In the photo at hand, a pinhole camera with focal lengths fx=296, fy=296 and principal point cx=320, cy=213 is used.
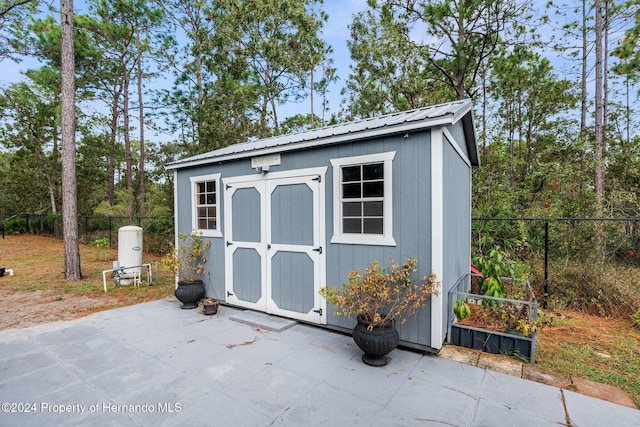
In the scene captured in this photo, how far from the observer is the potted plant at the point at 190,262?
4781 mm

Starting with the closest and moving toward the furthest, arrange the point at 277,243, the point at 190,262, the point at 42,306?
the point at 277,243, the point at 42,306, the point at 190,262

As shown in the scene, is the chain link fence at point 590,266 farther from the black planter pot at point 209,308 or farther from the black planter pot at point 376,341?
the black planter pot at point 209,308

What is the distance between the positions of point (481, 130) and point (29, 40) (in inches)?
657

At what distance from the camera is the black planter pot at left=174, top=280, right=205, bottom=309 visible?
4.64 m

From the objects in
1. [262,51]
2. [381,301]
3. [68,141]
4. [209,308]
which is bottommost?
[209,308]

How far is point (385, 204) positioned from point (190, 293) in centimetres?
338

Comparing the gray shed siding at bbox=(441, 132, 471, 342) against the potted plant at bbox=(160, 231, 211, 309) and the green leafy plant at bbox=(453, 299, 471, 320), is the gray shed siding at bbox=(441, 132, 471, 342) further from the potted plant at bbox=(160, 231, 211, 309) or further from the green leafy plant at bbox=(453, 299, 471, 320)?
the potted plant at bbox=(160, 231, 211, 309)

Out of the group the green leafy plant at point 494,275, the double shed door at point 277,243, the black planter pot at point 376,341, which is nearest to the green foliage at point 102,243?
the double shed door at point 277,243

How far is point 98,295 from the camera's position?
5.61 metres

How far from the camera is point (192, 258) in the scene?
5121mm

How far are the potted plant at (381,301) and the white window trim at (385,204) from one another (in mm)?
285

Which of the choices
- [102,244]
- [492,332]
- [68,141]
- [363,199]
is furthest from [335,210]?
[102,244]

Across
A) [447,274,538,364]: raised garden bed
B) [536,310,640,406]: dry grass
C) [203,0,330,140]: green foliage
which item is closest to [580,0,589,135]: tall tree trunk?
[536,310,640,406]: dry grass

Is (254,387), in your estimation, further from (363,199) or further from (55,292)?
(55,292)
